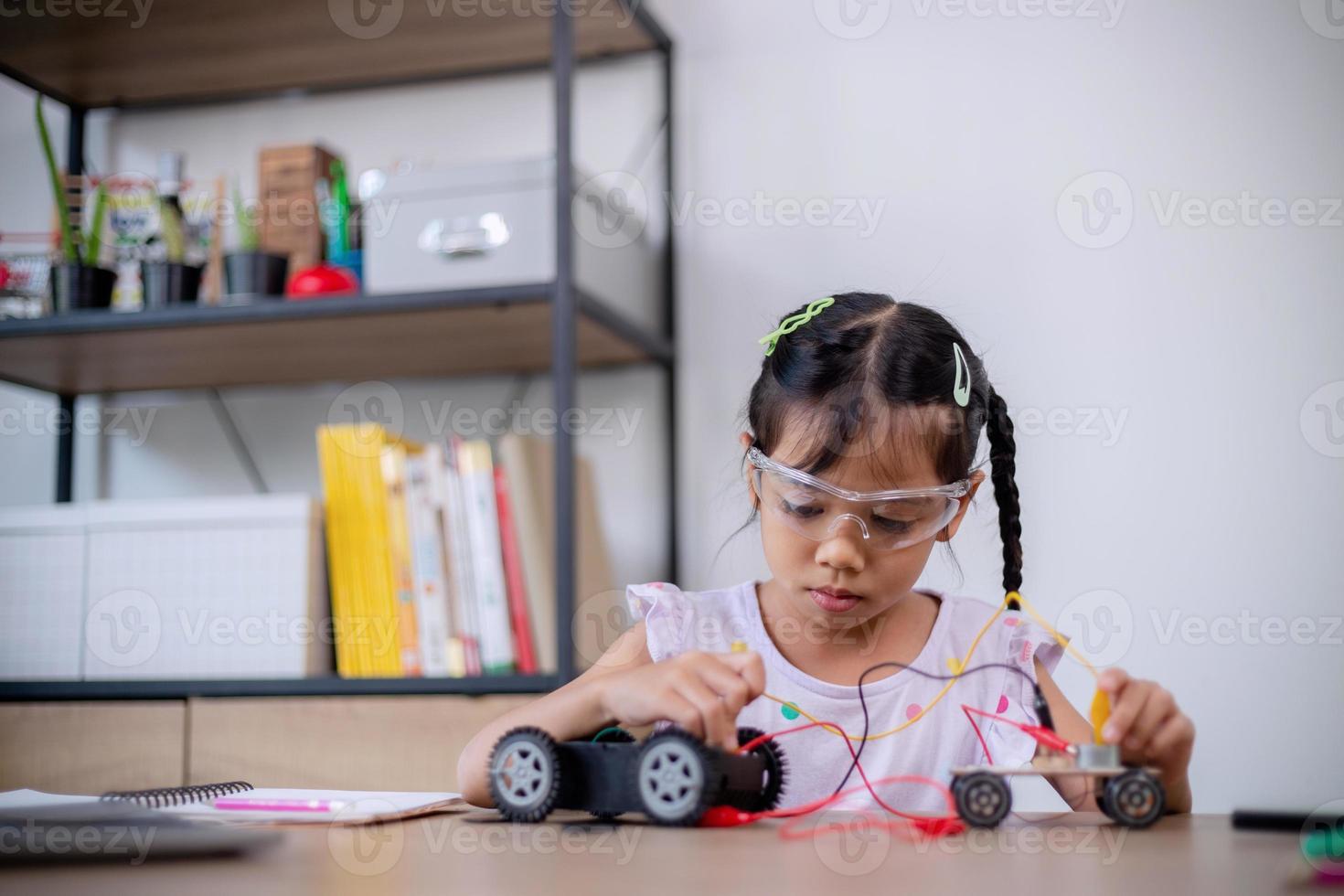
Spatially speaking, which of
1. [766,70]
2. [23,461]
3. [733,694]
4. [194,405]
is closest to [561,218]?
[766,70]

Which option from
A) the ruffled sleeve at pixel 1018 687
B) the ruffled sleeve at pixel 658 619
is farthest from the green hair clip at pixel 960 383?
the ruffled sleeve at pixel 658 619

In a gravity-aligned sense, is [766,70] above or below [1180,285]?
above

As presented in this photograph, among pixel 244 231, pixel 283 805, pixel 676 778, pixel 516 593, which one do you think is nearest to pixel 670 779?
pixel 676 778

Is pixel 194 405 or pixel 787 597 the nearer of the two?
pixel 787 597

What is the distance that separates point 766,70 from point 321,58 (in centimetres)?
70

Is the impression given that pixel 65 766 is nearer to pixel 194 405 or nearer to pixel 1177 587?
pixel 194 405

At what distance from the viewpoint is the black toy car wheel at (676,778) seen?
695 mm

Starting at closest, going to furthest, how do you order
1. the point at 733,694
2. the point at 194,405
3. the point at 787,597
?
the point at 733,694 < the point at 787,597 < the point at 194,405

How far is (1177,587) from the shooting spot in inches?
70.1

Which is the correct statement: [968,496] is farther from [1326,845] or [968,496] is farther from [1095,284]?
[1095,284]

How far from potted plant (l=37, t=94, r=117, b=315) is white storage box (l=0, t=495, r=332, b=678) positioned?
303mm

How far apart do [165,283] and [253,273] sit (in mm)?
140

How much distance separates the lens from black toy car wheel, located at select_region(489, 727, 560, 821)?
0.73 m

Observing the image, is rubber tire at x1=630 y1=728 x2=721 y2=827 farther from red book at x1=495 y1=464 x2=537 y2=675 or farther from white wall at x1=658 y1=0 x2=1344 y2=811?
white wall at x1=658 y1=0 x2=1344 y2=811
